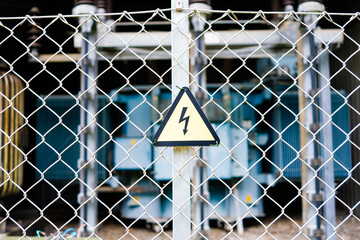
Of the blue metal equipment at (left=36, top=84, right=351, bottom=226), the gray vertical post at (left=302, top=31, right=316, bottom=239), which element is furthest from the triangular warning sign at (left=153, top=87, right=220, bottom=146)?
the blue metal equipment at (left=36, top=84, right=351, bottom=226)

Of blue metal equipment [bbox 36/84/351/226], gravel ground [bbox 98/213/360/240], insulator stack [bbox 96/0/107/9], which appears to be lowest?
gravel ground [bbox 98/213/360/240]

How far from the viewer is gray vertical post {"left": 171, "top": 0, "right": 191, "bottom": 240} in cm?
83

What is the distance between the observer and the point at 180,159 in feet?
2.74

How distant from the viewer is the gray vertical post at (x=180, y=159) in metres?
0.83

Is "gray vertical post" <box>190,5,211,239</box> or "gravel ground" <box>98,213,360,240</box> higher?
"gray vertical post" <box>190,5,211,239</box>

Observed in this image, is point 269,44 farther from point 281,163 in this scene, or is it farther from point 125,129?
point 125,129

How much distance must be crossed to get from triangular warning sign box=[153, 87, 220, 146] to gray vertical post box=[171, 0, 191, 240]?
0.04 m

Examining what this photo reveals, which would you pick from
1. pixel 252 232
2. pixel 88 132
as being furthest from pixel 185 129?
pixel 252 232

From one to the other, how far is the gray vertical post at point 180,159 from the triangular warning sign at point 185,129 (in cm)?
4

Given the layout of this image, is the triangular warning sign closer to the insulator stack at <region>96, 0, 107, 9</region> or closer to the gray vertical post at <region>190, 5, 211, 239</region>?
the gray vertical post at <region>190, 5, 211, 239</region>

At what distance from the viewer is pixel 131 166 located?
326cm

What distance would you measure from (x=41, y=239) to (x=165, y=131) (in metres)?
A: 0.58

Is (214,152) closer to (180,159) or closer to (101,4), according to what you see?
(101,4)

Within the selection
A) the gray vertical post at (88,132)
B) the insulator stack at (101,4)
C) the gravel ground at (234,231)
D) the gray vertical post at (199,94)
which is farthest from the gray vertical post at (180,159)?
the insulator stack at (101,4)
